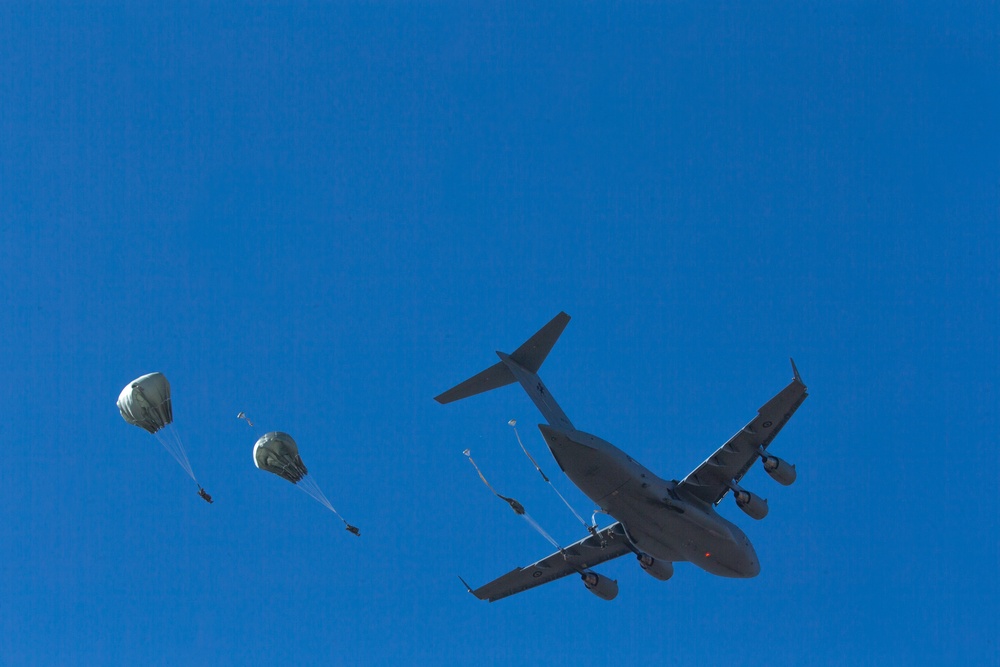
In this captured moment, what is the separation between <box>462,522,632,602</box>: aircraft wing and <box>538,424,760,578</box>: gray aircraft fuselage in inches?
103

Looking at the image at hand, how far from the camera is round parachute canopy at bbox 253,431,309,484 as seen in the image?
26.4 meters

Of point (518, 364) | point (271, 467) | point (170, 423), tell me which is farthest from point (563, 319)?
point (170, 423)

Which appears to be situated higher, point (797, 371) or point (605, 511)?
point (797, 371)

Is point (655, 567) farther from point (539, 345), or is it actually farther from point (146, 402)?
point (146, 402)

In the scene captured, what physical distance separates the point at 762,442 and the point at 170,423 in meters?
18.6

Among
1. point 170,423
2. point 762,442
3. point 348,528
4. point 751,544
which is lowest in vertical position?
point 348,528

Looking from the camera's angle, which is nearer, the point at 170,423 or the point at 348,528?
the point at 348,528

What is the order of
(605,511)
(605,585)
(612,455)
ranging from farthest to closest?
(605,585), (605,511), (612,455)

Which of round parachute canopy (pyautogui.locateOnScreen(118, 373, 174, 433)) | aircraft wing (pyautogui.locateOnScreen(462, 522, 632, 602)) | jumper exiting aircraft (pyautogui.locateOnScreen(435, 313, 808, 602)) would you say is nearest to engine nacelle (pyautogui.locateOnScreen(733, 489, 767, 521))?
jumper exiting aircraft (pyautogui.locateOnScreen(435, 313, 808, 602))

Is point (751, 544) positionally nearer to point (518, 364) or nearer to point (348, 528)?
point (518, 364)

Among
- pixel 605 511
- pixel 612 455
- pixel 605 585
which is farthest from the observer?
pixel 605 585

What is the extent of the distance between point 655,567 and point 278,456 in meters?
12.6

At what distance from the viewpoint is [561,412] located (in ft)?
87.0

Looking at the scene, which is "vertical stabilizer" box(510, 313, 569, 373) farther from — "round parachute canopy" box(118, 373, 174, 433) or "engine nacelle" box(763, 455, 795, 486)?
"round parachute canopy" box(118, 373, 174, 433)
